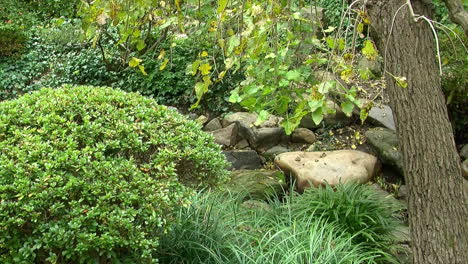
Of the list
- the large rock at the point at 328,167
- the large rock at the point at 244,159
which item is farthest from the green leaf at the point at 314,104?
the large rock at the point at 244,159

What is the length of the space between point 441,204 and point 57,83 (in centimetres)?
672

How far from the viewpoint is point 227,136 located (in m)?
7.63

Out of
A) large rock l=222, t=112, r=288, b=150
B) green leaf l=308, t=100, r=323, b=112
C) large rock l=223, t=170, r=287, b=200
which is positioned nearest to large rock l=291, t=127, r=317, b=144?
large rock l=222, t=112, r=288, b=150

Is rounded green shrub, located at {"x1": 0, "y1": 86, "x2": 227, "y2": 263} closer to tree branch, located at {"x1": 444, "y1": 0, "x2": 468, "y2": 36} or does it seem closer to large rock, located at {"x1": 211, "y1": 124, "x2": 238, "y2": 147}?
tree branch, located at {"x1": 444, "y1": 0, "x2": 468, "y2": 36}

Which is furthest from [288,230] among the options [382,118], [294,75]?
[382,118]

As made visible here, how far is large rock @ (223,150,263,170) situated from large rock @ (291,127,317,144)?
0.60m

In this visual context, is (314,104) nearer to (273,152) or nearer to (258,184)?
(258,184)

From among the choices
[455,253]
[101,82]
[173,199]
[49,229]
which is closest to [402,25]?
[455,253]

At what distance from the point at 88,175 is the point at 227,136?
4.39 meters

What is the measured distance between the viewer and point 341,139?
7.61 m

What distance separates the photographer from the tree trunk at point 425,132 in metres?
3.62

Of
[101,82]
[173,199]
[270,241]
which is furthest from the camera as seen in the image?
[101,82]

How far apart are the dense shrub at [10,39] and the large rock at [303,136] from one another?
489 centimetres

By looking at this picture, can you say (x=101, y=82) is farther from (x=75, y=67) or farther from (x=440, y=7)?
(x=440, y=7)
